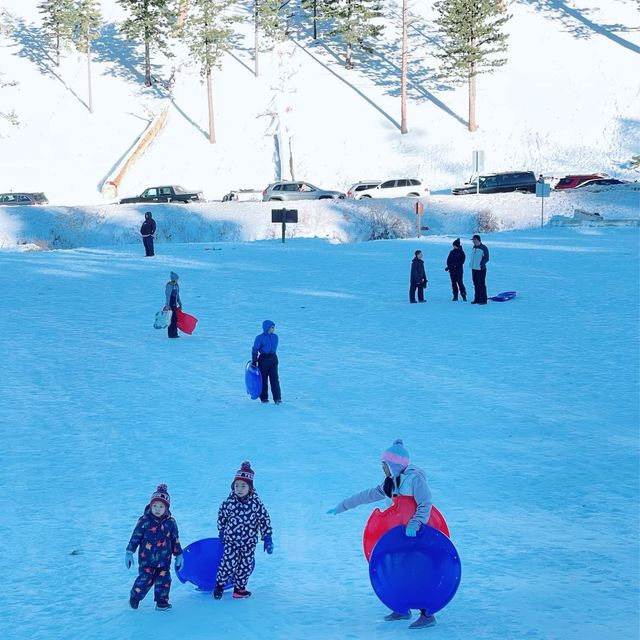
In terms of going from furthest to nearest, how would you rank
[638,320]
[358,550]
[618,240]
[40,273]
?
1. [618,240]
2. [40,273]
3. [638,320]
4. [358,550]

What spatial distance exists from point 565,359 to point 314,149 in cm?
4456

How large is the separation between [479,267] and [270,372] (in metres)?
9.36

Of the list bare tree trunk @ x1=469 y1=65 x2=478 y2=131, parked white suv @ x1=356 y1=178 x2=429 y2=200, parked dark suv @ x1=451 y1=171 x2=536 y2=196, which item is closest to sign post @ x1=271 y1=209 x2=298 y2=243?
parked white suv @ x1=356 y1=178 x2=429 y2=200

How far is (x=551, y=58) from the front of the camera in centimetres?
6612

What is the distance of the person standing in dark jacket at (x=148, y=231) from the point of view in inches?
1235

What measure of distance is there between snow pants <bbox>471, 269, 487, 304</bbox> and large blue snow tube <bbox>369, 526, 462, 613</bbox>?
1600cm

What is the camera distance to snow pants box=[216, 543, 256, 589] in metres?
6.86

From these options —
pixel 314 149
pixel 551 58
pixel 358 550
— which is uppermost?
pixel 551 58

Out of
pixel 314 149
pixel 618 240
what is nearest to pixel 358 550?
pixel 618 240

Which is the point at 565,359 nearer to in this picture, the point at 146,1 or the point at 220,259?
the point at 220,259

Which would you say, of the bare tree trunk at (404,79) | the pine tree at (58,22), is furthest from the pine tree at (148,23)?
the bare tree trunk at (404,79)

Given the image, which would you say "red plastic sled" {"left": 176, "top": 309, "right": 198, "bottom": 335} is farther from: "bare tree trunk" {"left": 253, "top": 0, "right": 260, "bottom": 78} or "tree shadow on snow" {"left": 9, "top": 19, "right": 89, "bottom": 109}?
"tree shadow on snow" {"left": 9, "top": 19, "right": 89, "bottom": 109}

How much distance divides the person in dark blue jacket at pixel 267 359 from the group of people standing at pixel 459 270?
8580 mm

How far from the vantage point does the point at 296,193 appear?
47.5 m
